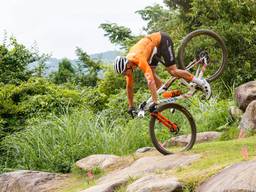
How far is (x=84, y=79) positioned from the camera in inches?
1037

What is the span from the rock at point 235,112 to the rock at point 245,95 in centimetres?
20

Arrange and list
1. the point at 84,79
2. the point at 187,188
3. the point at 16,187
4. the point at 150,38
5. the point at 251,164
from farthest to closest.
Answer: the point at 84,79, the point at 16,187, the point at 150,38, the point at 187,188, the point at 251,164

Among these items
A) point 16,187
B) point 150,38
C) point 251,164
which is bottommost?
point 16,187

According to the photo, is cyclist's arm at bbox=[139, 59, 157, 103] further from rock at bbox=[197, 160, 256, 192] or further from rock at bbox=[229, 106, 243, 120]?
rock at bbox=[229, 106, 243, 120]

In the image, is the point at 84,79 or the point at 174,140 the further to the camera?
the point at 84,79

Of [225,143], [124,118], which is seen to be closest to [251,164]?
[225,143]

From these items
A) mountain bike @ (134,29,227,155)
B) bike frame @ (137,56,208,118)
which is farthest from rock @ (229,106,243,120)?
bike frame @ (137,56,208,118)

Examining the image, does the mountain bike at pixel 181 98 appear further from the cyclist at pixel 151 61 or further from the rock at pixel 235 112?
the rock at pixel 235 112

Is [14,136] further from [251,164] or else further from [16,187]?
[251,164]

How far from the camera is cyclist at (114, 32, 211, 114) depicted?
9.89 m

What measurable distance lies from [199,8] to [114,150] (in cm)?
568

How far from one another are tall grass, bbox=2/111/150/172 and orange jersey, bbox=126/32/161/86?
3.24m

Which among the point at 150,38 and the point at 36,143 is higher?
the point at 150,38

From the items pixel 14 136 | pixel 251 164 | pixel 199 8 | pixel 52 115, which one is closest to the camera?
pixel 251 164
